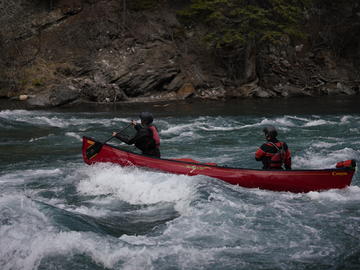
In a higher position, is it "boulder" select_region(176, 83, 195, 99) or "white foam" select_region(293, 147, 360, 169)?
"boulder" select_region(176, 83, 195, 99)

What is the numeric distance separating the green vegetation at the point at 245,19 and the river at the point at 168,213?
520 inches

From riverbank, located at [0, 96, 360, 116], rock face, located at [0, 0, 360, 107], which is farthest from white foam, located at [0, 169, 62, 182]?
rock face, located at [0, 0, 360, 107]

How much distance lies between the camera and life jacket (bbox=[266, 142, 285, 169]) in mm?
8641

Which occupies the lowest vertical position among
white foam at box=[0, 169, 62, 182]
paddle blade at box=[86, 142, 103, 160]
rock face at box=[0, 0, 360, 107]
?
white foam at box=[0, 169, 62, 182]

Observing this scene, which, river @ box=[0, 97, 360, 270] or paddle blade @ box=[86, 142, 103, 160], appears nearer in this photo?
river @ box=[0, 97, 360, 270]

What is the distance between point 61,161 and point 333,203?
22.0ft

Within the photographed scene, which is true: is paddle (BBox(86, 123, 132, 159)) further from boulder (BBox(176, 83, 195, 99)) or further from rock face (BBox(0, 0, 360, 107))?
boulder (BBox(176, 83, 195, 99))

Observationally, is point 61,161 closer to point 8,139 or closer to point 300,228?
point 8,139

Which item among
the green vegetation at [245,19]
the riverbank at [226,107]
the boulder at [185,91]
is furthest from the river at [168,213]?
the green vegetation at [245,19]

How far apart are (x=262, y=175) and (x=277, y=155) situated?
0.47 meters

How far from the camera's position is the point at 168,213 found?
776cm

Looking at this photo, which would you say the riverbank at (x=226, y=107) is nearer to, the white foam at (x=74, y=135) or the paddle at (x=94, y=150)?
the white foam at (x=74, y=135)

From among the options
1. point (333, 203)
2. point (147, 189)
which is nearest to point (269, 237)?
point (333, 203)

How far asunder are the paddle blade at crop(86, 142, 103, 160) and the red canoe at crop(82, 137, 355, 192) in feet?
2.00
